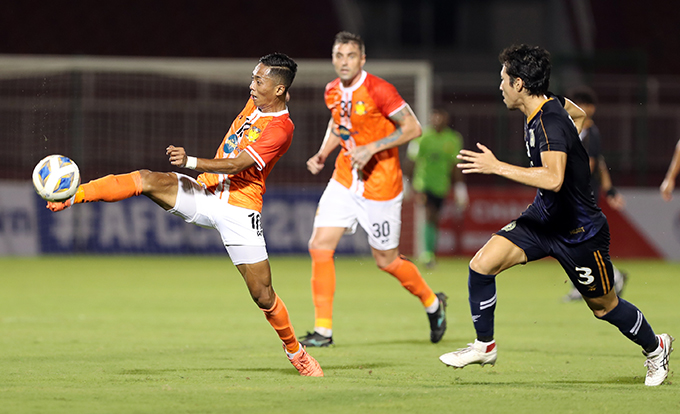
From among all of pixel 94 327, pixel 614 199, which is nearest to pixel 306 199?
pixel 614 199

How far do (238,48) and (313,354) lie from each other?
1995 centimetres

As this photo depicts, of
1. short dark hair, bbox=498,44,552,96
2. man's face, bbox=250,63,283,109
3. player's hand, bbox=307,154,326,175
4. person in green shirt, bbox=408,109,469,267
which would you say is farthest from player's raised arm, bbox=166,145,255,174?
person in green shirt, bbox=408,109,469,267

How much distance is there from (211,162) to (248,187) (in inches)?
18.9

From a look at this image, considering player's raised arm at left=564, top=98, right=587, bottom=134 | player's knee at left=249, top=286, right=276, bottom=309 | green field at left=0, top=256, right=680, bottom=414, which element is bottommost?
green field at left=0, top=256, right=680, bottom=414

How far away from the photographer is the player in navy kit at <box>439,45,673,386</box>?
546 centimetres

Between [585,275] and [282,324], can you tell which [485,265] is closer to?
[585,275]

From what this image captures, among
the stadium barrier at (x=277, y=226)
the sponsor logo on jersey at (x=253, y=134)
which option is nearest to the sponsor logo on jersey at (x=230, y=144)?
the sponsor logo on jersey at (x=253, y=134)

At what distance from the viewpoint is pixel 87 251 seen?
1620 cm

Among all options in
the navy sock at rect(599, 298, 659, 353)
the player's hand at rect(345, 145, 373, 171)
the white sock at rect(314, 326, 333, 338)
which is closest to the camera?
the navy sock at rect(599, 298, 659, 353)

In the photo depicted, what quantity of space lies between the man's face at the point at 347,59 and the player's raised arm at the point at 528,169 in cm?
249

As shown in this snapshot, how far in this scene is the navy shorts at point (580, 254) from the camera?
5.53m

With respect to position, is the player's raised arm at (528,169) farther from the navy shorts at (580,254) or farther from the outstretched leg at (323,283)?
the outstretched leg at (323,283)

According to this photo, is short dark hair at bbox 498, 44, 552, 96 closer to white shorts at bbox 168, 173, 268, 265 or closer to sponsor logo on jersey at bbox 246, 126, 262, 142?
sponsor logo on jersey at bbox 246, 126, 262, 142

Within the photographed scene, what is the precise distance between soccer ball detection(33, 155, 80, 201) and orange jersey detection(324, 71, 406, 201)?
2.83 m
